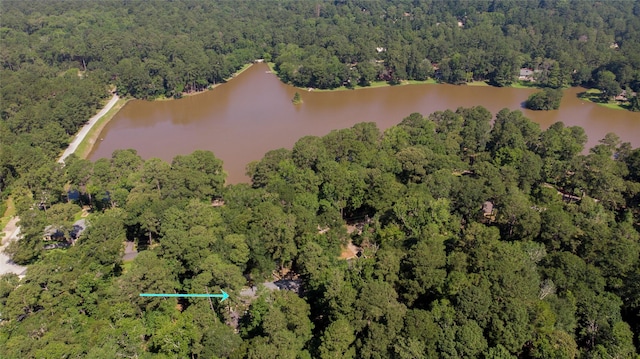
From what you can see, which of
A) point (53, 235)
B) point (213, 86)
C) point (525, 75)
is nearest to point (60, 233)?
point (53, 235)

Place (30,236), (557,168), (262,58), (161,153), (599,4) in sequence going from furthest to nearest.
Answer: (599,4)
(262,58)
(161,153)
(557,168)
(30,236)

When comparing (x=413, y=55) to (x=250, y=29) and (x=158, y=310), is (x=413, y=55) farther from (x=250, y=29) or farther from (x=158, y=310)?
(x=158, y=310)

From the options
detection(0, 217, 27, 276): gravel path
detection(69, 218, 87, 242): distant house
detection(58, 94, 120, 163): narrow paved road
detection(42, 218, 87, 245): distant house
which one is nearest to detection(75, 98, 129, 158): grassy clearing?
detection(58, 94, 120, 163): narrow paved road

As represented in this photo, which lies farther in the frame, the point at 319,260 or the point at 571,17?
the point at 571,17

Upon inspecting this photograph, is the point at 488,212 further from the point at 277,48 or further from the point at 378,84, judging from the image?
the point at 277,48

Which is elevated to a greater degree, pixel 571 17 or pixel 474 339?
pixel 474 339

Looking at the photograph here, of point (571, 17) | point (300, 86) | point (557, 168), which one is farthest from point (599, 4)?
point (557, 168)

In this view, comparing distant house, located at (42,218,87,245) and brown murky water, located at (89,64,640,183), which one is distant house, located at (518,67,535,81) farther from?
distant house, located at (42,218,87,245)

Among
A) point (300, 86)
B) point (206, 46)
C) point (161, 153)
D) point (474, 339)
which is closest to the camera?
point (474, 339)
